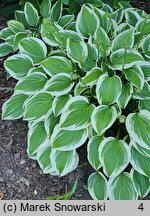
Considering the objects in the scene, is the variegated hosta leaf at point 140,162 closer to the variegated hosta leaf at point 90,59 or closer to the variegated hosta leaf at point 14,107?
the variegated hosta leaf at point 90,59

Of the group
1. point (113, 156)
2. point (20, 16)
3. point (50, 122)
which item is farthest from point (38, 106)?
point (20, 16)

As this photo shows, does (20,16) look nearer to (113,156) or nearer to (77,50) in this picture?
(77,50)

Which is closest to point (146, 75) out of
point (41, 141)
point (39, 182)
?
point (41, 141)

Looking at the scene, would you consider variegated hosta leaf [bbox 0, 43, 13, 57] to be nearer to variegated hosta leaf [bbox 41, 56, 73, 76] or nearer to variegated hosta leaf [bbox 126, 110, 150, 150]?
variegated hosta leaf [bbox 41, 56, 73, 76]

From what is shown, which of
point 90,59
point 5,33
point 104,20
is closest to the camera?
point 90,59

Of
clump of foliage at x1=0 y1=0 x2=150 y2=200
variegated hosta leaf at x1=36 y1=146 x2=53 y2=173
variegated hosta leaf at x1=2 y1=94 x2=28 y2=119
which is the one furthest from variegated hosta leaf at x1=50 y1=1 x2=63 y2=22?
variegated hosta leaf at x1=36 y1=146 x2=53 y2=173
